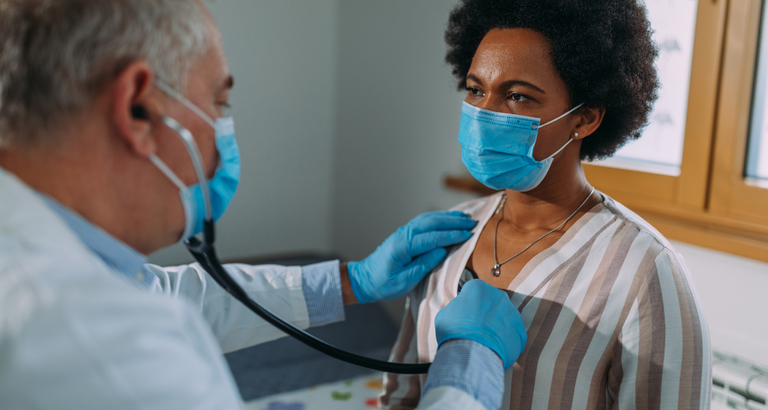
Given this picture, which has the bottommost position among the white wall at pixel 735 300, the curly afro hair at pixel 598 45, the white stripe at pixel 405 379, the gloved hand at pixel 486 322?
the white stripe at pixel 405 379

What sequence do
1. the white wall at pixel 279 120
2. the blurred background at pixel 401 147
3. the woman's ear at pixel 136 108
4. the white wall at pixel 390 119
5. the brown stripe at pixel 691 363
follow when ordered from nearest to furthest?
the woman's ear at pixel 136 108 → the brown stripe at pixel 691 363 → the blurred background at pixel 401 147 → the white wall at pixel 390 119 → the white wall at pixel 279 120

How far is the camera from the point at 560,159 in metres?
1.07

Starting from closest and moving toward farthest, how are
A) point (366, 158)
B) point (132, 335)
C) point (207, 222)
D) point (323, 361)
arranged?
1. point (132, 335)
2. point (207, 222)
3. point (323, 361)
4. point (366, 158)

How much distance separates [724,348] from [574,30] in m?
0.91

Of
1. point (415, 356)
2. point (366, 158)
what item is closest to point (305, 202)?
point (366, 158)

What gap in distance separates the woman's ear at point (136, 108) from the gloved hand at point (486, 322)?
22.7 inches

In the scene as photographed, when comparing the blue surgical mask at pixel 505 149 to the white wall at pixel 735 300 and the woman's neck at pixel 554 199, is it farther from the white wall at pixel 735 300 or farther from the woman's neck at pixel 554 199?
the white wall at pixel 735 300

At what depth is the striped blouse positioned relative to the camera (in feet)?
2.84

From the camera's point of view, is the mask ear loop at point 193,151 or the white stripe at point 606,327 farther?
the white stripe at point 606,327

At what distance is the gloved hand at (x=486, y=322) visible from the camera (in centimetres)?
90

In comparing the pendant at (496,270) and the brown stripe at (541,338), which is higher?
the pendant at (496,270)

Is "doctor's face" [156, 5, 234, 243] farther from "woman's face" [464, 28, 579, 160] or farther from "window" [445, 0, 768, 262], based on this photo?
"window" [445, 0, 768, 262]

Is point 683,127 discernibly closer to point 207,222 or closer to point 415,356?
point 415,356

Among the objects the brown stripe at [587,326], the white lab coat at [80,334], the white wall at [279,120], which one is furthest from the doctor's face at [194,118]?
the white wall at [279,120]
